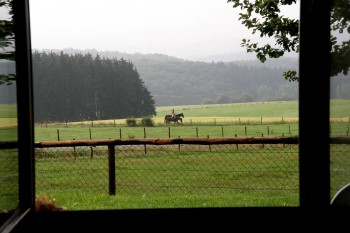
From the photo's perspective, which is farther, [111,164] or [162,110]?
[162,110]

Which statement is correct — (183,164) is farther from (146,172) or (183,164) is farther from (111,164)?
(111,164)

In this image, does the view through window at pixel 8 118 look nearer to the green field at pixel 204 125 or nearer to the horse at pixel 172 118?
the green field at pixel 204 125

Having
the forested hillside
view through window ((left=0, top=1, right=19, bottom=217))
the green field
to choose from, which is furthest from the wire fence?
view through window ((left=0, top=1, right=19, bottom=217))

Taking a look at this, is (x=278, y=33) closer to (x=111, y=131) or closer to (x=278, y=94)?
(x=111, y=131)

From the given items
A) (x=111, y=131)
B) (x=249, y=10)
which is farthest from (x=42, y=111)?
(x=249, y=10)

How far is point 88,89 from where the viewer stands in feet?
44.6

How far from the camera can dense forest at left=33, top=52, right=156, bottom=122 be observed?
12.6 metres

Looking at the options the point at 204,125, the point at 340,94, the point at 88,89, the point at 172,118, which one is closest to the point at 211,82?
the point at 204,125

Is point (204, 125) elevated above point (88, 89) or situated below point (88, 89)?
below

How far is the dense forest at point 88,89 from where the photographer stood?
41.4 feet

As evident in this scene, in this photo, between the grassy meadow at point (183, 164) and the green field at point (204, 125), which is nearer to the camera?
the grassy meadow at point (183, 164)

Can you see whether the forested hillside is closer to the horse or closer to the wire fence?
the horse

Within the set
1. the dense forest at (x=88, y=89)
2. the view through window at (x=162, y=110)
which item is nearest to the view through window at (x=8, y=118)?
the view through window at (x=162, y=110)

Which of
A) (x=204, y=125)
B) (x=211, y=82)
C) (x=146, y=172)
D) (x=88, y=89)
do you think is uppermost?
(x=211, y=82)
